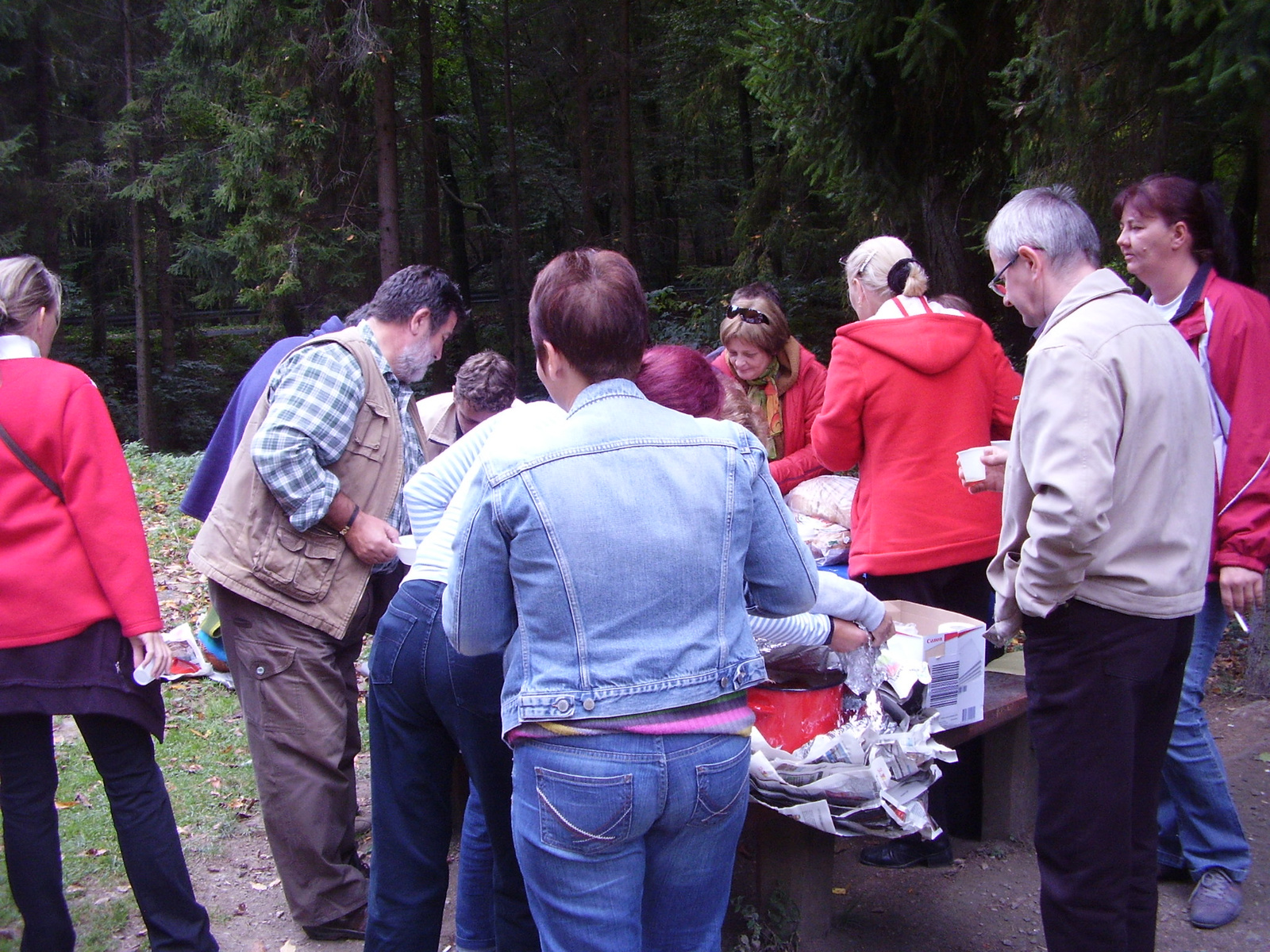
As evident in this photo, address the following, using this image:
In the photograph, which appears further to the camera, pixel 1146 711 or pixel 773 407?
pixel 773 407

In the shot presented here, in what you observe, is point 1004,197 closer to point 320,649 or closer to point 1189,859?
point 1189,859

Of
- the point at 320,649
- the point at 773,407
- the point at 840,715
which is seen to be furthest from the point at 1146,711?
the point at 320,649

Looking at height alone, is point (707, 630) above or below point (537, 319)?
below

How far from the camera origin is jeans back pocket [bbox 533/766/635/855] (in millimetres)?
1748

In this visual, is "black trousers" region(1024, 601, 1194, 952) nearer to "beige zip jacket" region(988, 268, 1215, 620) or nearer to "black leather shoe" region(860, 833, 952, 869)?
"beige zip jacket" region(988, 268, 1215, 620)

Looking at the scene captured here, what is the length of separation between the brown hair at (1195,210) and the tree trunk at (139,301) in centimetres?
1795

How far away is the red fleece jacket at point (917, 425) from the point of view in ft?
11.1

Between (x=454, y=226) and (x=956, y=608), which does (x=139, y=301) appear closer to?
(x=454, y=226)

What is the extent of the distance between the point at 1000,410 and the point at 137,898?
3.09m

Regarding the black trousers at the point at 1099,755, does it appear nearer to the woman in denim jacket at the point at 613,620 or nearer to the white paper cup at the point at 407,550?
the woman in denim jacket at the point at 613,620

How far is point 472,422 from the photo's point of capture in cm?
380

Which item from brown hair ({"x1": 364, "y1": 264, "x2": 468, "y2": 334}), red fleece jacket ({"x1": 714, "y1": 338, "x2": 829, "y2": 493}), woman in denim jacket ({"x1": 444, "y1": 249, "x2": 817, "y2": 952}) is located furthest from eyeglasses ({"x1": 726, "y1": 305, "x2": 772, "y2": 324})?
woman in denim jacket ({"x1": 444, "y1": 249, "x2": 817, "y2": 952})

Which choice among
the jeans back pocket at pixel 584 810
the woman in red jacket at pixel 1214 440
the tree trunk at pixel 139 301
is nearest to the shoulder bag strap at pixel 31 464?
the jeans back pocket at pixel 584 810

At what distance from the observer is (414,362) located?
338cm
